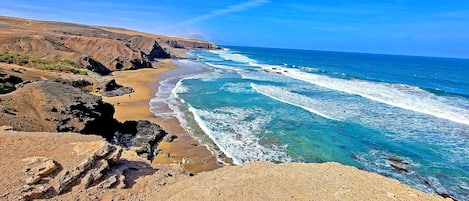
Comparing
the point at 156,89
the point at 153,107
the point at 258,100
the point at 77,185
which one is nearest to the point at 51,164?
the point at 77,185

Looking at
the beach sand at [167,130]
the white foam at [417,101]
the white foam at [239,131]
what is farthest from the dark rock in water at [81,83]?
the white foam at [417,101]

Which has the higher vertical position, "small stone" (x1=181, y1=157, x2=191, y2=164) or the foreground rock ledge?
the foreground rock ledge

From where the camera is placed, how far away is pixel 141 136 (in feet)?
63.3

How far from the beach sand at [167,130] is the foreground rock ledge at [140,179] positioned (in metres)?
2.66

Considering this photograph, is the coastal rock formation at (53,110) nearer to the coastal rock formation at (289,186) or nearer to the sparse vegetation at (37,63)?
the coastal rock formation at (289,186)

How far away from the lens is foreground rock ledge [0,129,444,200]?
8195 mm

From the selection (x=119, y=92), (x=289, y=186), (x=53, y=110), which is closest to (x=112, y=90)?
(x=119, y=92)

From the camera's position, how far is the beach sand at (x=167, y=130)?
662 inches

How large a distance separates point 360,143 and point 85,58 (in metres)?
38.7

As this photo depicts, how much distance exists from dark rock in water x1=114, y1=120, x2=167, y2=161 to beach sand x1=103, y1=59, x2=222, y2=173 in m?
0.51

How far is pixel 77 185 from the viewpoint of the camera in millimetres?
8648

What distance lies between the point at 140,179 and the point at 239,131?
13.0 m

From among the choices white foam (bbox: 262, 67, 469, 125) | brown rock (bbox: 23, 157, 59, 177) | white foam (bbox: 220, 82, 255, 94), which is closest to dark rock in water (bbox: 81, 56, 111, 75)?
white foam (bbox: 220, 82, 255, 94)

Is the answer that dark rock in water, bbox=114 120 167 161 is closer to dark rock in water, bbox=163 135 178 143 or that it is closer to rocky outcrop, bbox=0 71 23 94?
dark rock in water, bbox=163 135 178 143
